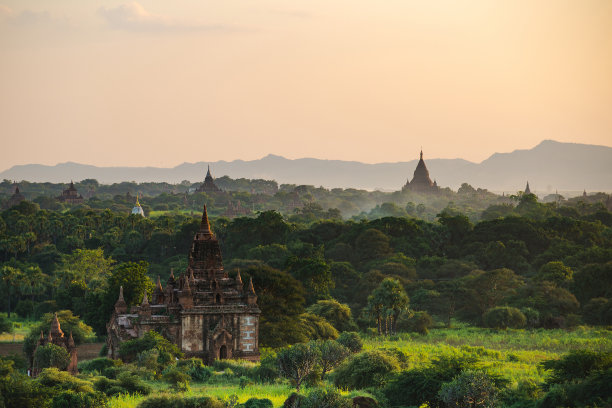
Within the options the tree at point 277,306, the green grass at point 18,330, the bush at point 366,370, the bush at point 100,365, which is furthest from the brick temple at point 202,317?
the green grass at point 18,330

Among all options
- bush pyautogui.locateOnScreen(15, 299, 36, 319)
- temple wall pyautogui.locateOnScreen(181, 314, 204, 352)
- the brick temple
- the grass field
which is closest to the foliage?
the brick temple

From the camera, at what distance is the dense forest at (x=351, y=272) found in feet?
204

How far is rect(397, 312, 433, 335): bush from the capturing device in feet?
229

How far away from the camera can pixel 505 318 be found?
7006cm

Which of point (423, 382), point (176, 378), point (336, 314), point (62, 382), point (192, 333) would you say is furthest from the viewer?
point (336, 314)

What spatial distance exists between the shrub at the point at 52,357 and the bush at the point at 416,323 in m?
31.4

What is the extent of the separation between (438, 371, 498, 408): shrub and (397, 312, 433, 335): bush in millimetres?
33434

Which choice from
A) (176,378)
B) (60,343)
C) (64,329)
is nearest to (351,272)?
(64,329)

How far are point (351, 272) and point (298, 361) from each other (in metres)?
44.8

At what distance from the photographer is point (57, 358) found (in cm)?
4619

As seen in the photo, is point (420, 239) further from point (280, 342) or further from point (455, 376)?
point (455, 376)

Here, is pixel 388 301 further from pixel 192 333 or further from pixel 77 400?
pixel 77 400

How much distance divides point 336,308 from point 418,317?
7245mm

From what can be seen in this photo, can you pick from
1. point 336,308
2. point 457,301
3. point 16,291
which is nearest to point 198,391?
point 336,308
